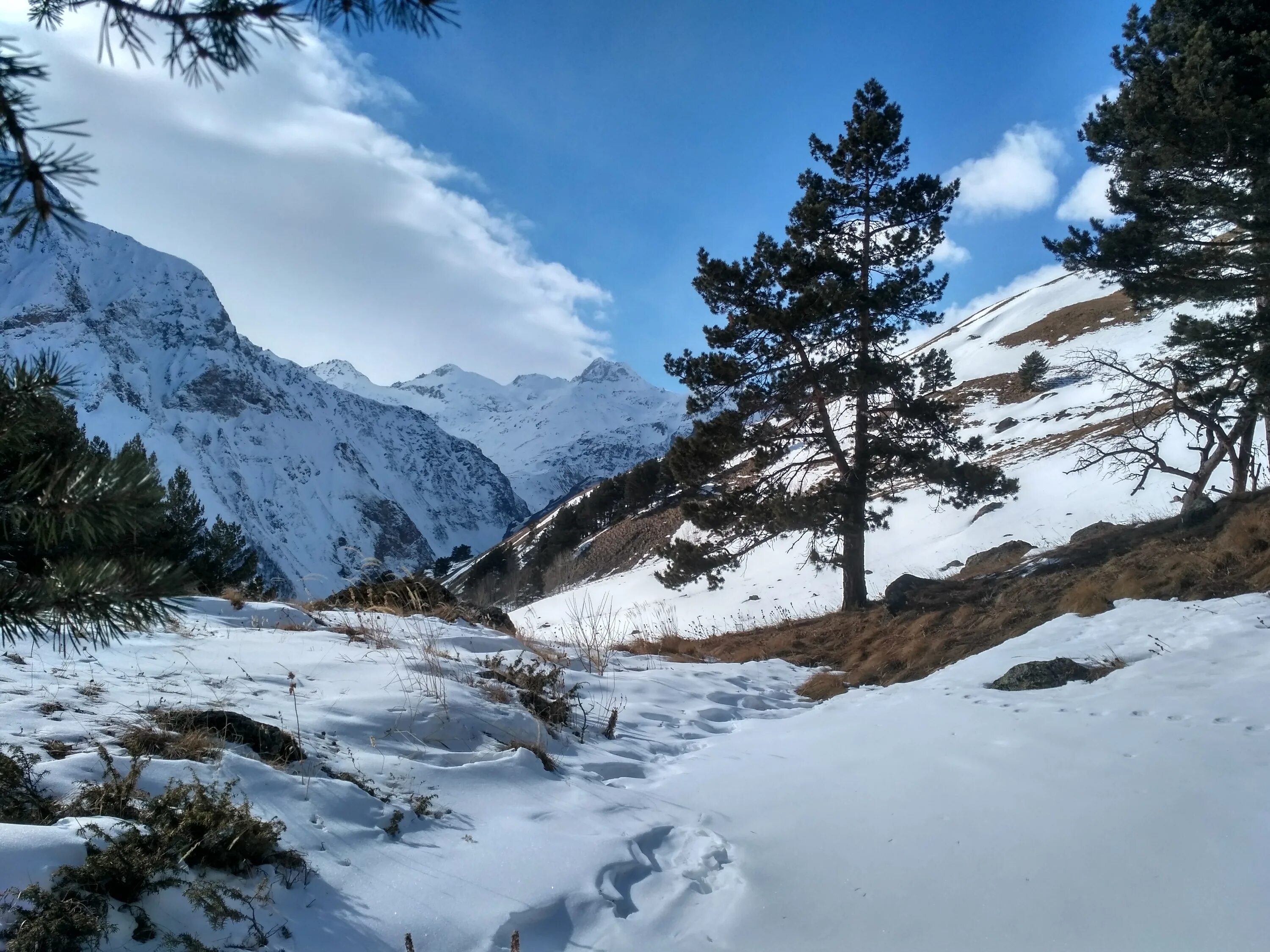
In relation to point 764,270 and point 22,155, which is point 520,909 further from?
point 764,270

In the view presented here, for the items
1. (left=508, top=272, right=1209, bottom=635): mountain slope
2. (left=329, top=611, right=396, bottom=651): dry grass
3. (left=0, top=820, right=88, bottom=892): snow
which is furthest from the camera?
(left=508, top=272, right=1209, bottom=635): mountain slope

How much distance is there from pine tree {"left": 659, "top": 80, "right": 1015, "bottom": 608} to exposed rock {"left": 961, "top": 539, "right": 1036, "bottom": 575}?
1.66 metres

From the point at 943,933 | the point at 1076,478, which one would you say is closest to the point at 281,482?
the point at 1076,478

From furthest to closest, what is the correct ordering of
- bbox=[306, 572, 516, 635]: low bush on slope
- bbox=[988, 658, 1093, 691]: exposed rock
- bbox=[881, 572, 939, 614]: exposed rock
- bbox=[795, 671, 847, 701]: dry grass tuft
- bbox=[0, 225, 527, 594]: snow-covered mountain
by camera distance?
1. bbox=[0, 225, 527, 594]: snow-covered mountain
2. bbox=[881, 572, 939, 614]: exposed rock
3. bbox=[306, 572, 516, 635]: low bush on slope
4. bbox=[795, 671, 847, 701]: dry grass tuft
5. bbox=[988, 658, 1093, 691]: exposed rock

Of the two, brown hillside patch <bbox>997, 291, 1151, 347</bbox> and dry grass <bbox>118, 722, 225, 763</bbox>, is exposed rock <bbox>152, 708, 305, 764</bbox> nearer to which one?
dry grass <bbox>118, 722, 225, 763</bbox>

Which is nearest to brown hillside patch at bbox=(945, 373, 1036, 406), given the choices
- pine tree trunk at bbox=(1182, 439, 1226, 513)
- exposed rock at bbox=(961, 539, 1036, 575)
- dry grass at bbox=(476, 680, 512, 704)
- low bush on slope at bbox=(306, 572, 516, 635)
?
exposed rock at bbox=(961, 539, 1036, 575)

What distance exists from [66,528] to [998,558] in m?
15.4

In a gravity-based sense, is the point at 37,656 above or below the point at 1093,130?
below

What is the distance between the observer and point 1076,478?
67.0 ft

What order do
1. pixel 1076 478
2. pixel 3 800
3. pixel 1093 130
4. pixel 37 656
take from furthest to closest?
pixel 1076 478, pixel 1093 130, pixel 37 656, pixel 3 800

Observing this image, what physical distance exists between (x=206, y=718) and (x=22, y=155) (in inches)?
96.0

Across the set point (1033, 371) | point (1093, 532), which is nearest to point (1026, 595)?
point (1093, 532)

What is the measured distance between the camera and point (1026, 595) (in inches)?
330

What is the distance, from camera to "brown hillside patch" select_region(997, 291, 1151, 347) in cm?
4378
